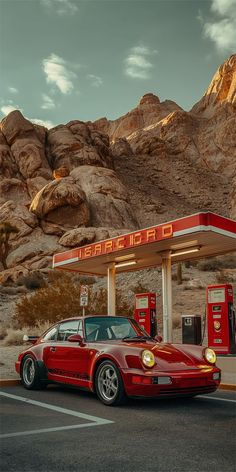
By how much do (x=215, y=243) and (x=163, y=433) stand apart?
9277mm

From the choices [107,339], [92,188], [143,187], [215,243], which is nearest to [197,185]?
[143,187]

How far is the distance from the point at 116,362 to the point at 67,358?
4.82 feet

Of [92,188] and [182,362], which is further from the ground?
[92,188]

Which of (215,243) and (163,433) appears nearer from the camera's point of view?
(163,433)

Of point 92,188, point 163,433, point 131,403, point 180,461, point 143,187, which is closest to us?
point 180,461

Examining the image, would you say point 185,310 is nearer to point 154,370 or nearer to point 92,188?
point 154,370

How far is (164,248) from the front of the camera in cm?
1504

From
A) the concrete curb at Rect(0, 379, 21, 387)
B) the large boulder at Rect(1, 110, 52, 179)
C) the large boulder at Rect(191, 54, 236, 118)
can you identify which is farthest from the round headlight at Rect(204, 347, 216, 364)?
the large boulder at Rect(191, 54, 236, 118)

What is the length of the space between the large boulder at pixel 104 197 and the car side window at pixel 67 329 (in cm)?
4176

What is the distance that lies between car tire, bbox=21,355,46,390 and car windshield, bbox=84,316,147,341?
55.8 inches

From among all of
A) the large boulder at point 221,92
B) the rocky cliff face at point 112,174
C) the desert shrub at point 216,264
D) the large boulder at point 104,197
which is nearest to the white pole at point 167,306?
the desert shrub at point 216,264

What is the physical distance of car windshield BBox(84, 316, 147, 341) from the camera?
8414 millimetres

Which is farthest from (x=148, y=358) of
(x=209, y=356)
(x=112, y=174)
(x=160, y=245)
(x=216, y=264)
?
(x=112, y=174)

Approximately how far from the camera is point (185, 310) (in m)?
27.5
